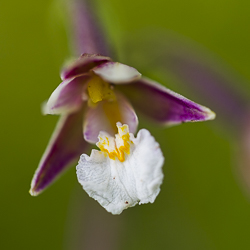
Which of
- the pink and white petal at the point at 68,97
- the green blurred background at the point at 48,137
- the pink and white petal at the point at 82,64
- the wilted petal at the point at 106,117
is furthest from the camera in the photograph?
the green blurred background at the point at 48,137

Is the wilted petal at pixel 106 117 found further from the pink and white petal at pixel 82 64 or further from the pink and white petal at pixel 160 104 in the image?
the pink and white petal at pixel 82 64

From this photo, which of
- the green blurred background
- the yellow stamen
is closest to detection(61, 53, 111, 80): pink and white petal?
the yellow stamen

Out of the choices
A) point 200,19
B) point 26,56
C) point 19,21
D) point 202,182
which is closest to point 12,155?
point 26,56

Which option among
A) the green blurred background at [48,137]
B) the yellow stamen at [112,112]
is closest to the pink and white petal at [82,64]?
the yellow stamen at [112,112]

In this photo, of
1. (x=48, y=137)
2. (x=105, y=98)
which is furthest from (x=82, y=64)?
(x=48, y=137)

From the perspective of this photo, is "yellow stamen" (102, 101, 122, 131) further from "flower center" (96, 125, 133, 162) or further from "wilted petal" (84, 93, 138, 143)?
"flower center" (96, 125, 133, 162)

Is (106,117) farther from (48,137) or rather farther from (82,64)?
(48,137)

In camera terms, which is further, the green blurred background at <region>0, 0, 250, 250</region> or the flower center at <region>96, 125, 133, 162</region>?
the green blurred background at <region>0, 0, 250, 250</region>
